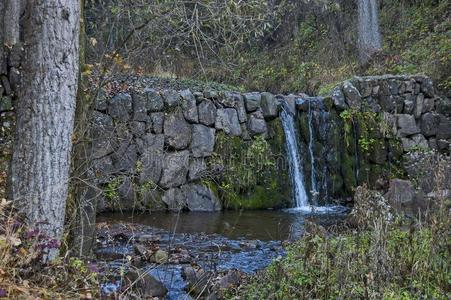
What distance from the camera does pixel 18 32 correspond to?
367 inches

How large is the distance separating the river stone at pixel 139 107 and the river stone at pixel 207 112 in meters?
1.01

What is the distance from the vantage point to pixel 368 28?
14.6 meters

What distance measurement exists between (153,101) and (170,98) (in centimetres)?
32

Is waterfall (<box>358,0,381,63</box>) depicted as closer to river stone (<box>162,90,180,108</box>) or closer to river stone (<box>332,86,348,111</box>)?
river stone (<box>332,86,348,111</box>)

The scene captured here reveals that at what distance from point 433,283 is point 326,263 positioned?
0.82 metres

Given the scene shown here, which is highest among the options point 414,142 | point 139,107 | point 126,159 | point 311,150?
point 139,107

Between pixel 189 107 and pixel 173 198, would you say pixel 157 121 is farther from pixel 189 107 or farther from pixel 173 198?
pixel 173 198

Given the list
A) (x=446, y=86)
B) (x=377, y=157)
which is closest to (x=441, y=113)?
(x=446, y=86)

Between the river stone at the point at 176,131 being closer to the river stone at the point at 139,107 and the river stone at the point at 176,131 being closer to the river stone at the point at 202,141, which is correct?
the river stone at the point at 202,141

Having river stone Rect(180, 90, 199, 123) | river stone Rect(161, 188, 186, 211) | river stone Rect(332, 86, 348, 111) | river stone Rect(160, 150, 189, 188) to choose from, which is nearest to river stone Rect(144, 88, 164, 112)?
river stone Rect(180, 90, 199, 123)

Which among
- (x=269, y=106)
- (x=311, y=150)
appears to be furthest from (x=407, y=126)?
(x=269, y=106)

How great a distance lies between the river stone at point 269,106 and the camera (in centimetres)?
1048

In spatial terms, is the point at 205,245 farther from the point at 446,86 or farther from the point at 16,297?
the point at 446,86

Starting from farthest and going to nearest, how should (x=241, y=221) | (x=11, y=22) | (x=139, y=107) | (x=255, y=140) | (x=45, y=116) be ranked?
(x=255, y=140), (x=139, y=107), (x=11, y=22), (x=241, y=221), (x=45, y=116)
